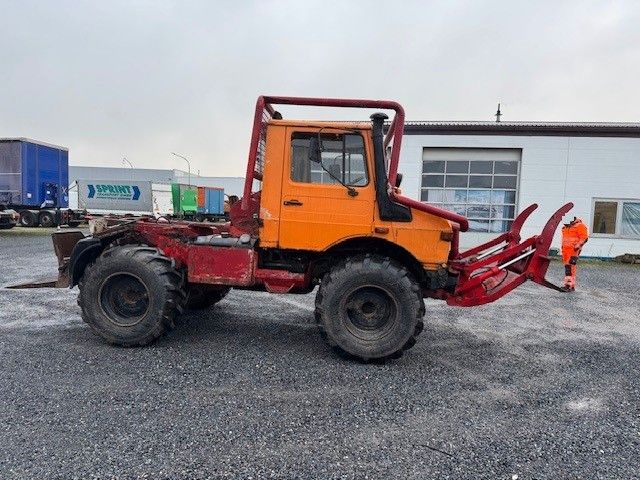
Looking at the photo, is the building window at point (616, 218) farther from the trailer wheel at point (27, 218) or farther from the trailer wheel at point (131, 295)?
the trailer wheel at point (27, 218)

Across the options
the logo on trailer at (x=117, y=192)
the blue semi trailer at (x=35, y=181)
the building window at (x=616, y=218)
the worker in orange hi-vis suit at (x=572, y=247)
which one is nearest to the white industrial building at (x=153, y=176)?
the logo on trailer at (x=117, y=192)

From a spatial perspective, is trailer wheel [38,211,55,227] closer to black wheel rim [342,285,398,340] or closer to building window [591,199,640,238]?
black wheel rim [342,285,398,340]

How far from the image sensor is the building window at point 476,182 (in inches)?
639

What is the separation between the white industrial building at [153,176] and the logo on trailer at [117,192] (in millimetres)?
25465

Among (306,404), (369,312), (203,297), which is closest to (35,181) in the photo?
(203,297)

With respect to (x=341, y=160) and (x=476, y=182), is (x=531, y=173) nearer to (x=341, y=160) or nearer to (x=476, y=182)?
(x=476, y=182)

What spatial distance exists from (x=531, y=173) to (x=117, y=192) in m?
22.5

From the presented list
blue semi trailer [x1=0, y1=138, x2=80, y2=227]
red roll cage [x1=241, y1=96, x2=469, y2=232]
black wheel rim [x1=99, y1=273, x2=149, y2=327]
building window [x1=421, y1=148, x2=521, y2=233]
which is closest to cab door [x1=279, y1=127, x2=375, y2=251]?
red roll cage [x1=241, y1=96, x2=469, y2=232]

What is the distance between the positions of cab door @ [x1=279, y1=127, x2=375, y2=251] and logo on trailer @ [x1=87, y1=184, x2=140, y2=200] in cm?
2369

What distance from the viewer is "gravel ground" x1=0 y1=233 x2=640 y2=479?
9.68 feet

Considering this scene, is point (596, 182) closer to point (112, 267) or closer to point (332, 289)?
point (332, 289)

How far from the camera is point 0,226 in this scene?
1878 centimetres

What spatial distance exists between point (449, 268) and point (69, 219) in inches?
842

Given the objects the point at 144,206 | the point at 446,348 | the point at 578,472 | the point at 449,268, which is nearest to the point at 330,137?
the point at 449,268
